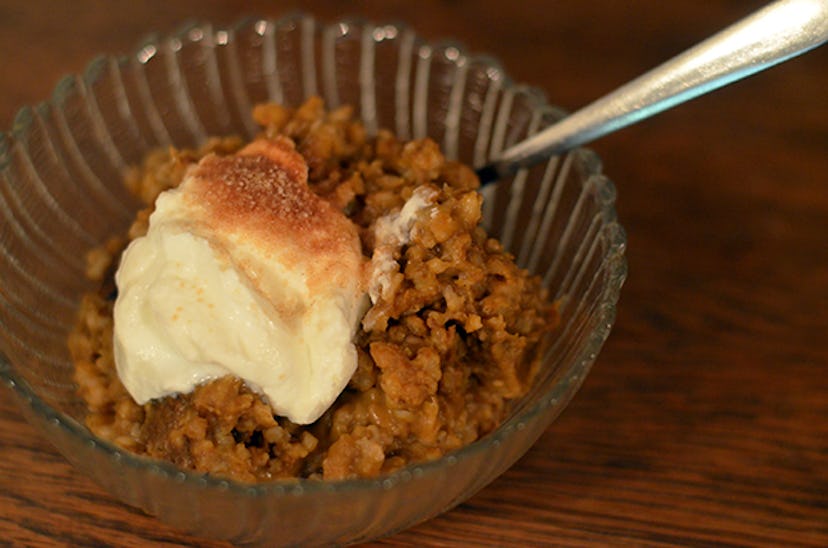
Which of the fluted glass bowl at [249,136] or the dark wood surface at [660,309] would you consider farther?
the dark wood surface at [660,309]

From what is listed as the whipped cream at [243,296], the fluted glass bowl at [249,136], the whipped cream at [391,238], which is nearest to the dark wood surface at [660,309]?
the fluted glass bowl at [249,136]

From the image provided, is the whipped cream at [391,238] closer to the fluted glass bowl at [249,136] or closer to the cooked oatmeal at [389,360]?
the cooked oatmeal at [389,360]

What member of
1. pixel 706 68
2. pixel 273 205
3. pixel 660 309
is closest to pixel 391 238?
pixel 273 205

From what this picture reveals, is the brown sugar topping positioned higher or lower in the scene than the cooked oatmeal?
higher

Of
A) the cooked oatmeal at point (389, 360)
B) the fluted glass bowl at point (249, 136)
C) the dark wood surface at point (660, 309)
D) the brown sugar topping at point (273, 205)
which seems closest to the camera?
the fluted glass bowl at point (249, 136)

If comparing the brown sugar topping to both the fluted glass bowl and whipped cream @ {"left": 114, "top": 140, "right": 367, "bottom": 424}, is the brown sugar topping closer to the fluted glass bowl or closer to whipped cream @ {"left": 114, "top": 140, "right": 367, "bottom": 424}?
whipped cream @ {"left": 114, "top": 140, "right": 367, "bottom": 424}

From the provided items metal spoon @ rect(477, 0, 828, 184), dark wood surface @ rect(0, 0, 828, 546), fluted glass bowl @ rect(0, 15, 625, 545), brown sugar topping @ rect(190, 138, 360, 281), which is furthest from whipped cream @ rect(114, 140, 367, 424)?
metal spoon @ rect(477, 0, 828, 184)

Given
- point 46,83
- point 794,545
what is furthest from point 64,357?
point 794,545
